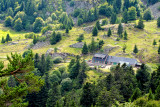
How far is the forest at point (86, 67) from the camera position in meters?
30.9

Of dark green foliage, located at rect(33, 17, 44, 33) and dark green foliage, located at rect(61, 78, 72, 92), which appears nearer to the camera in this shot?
dark green foliage, located at rect(61, 78, 72, 92)

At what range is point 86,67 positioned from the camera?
3287 inches

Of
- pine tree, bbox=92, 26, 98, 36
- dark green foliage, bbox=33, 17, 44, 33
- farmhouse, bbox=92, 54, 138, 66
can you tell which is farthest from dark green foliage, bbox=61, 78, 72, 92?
dark green foliage, bbox=33, 17, 44, 33

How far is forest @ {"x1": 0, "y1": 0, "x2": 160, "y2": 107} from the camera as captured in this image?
101ft

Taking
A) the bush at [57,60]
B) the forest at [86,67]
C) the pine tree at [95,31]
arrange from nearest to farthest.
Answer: the forest at [86,67] < the bush at [57,60] < the pine tree at [95,31]

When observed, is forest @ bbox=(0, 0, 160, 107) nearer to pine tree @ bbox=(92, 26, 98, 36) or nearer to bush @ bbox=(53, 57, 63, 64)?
bush @ bbox=(53, 57, 63, 64)

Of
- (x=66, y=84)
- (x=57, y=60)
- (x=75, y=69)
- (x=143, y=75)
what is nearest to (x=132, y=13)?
(x=57, y=60)

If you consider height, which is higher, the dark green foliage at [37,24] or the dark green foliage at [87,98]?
the dark green foliage at [37,24]

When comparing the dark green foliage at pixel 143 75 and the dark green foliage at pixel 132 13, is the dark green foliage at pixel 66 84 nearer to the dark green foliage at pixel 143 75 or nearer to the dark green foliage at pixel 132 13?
the dark green foliage at pixel 143 75

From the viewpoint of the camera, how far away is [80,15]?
185 meters

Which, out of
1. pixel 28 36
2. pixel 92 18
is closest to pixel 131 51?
pixel 92 18

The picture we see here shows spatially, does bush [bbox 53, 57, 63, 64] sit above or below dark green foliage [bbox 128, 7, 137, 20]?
below

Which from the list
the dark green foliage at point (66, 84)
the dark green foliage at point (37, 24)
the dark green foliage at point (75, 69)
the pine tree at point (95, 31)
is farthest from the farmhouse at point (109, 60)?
the dark green foliage at point (37, 24)

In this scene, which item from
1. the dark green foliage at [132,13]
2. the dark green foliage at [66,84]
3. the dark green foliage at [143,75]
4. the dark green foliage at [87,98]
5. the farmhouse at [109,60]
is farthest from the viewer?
the dark green foliage at [132,13]
